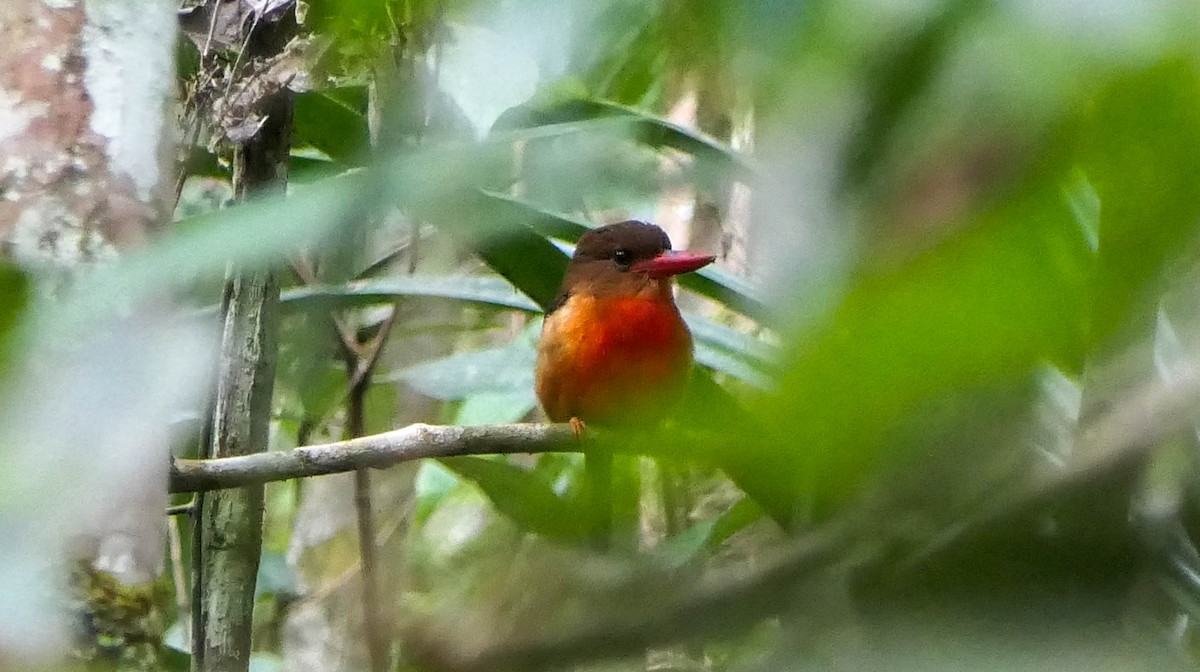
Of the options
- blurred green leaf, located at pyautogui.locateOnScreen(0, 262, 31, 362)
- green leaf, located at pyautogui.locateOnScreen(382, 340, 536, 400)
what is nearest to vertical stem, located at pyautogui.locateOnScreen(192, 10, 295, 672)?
green leaf, located at pyautogui.locateOnScreen(382, 340, 536, 400)

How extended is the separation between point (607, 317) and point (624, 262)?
8.9 inches

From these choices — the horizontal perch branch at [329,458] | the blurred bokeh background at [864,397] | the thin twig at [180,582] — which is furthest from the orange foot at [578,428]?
the thin twig at [180,582]

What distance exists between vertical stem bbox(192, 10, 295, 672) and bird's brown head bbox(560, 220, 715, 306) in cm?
97

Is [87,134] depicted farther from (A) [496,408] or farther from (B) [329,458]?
(A) [496,408]

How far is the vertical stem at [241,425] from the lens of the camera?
2588 mm

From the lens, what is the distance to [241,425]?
2.68m

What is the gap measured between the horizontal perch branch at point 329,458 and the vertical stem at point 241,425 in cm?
50

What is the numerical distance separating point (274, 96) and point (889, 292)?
2293 millimetres

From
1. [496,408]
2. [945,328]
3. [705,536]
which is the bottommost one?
[496,408]

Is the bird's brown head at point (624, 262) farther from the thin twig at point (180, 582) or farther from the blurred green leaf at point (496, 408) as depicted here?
the thin twig at point (180, 582)

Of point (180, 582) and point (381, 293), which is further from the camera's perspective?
point (180, 582)

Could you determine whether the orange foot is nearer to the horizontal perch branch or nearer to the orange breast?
A: the horizontal perch branch

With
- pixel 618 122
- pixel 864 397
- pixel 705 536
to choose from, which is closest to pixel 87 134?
pixel 618 122

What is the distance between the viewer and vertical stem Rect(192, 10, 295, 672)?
8.49ft
